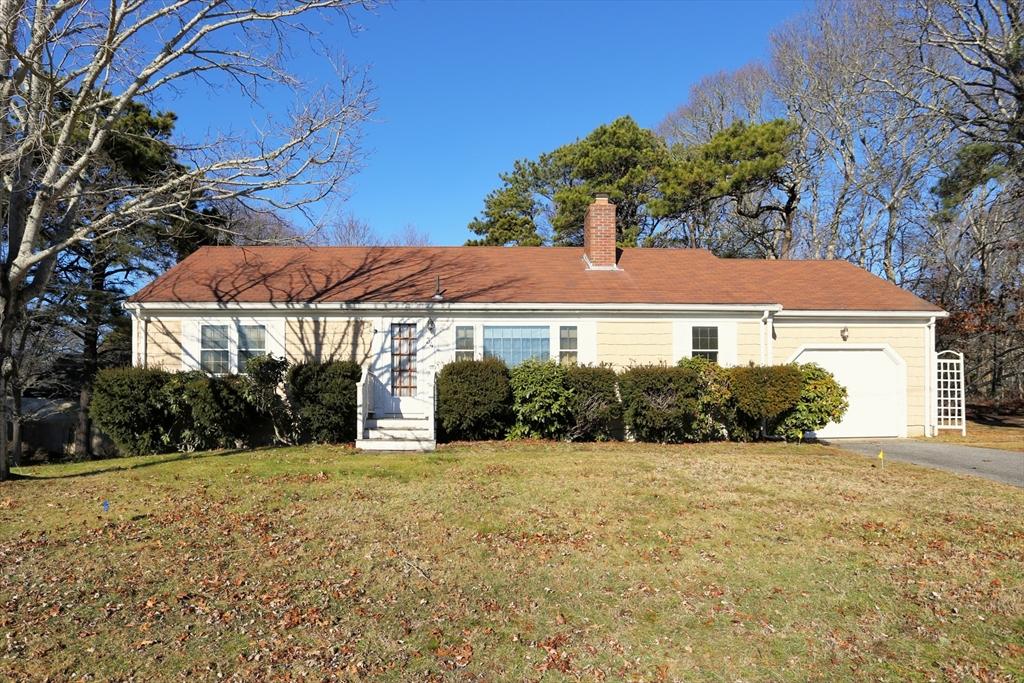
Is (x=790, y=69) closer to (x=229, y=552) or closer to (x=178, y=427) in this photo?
(x=178, y=427)

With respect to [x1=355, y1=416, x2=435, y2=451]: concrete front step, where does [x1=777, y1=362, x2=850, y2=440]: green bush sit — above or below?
above

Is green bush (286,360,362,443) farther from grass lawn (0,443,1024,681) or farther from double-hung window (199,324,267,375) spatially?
grass lawn (0,443,1024,681)

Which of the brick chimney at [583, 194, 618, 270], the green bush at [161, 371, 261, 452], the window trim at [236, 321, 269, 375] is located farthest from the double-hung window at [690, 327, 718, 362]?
the green bush at [161, 371, 261, 452]

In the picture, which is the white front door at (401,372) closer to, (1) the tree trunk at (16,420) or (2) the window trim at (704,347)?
(2) the window trim at (704,347)

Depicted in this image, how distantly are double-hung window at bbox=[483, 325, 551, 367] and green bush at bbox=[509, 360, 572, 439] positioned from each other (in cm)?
104

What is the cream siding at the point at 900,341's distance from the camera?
14055 mm

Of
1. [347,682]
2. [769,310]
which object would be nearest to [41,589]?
[347,682]

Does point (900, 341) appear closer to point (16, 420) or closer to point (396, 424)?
point (396, 424)

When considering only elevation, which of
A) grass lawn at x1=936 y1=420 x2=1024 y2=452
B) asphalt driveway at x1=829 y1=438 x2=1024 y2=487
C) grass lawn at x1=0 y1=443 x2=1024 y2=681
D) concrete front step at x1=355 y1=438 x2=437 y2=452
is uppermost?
concrete front step at x1=355 y1=438 x2=437 y2=452

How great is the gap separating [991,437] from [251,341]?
674 inches

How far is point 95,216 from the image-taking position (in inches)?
452

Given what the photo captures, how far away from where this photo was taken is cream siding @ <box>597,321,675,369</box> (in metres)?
13.4

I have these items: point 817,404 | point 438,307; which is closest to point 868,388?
point 817,404

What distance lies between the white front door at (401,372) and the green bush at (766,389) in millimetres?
6582
